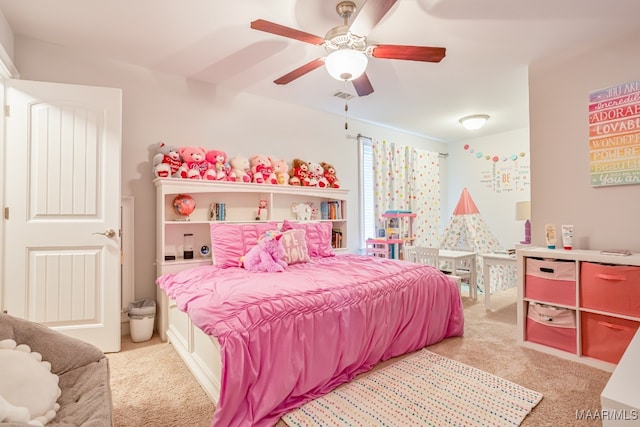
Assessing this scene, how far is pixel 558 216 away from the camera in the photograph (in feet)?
8.87

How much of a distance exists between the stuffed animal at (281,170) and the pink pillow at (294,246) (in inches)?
33.3

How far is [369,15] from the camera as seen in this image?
1.67 meters

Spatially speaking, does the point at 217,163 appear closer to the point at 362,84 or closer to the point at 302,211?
the point at 302,211

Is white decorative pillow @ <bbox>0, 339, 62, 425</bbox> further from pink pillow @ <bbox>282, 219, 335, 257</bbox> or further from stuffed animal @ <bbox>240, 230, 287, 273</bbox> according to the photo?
pink pillow @ <bbox>282, 219, 335, 257</bbox>

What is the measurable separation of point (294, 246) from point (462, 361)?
5.14 ft

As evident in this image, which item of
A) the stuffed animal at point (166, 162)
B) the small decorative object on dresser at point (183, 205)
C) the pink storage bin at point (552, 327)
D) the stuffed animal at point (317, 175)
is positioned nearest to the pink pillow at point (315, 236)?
the stuffed animal at point (317, 175)

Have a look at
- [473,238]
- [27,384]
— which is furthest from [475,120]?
[27,384]

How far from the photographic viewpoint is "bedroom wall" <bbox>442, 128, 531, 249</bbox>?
15.8ft

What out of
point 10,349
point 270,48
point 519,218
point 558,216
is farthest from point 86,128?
point 519,218

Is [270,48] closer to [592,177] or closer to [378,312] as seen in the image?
[378,312]

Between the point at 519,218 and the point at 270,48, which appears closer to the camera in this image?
the point at 270,48

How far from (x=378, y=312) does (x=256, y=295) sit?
2.84 ft

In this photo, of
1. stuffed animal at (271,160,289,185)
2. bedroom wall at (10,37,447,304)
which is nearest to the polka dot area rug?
bedroom wall at (10,37,447,304)

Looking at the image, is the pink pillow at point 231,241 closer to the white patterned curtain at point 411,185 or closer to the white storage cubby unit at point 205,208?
the white storage cubby unit at point 205,208
